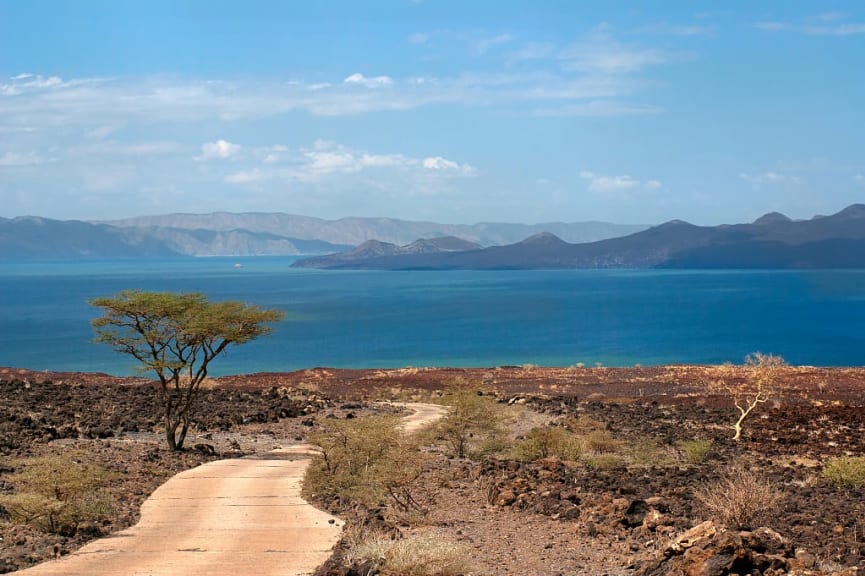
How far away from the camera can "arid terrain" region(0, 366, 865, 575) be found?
37.9 feet

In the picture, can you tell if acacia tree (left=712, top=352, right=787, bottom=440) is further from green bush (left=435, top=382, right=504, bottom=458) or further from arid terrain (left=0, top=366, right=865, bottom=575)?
green bush (left=435, top=382, right=504, bottom=458)

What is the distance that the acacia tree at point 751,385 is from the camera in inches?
1125

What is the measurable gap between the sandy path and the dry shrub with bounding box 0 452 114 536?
0.73 metres

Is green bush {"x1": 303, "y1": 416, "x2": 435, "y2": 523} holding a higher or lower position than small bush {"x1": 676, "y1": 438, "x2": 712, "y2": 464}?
higher

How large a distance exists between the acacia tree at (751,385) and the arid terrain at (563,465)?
21.1 inches

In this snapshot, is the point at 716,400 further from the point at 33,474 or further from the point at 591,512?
the point at 33,474

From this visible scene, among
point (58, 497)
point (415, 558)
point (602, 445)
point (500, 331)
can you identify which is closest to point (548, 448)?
point (602, 445)

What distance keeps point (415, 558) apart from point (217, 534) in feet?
15.0

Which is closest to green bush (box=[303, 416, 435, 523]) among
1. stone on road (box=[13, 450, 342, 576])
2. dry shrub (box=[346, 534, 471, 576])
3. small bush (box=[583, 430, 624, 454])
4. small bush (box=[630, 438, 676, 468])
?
A: stone on road (box=[13, 450, 342, 576])

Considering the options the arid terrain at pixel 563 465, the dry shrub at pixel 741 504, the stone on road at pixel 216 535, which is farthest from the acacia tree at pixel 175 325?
the dry shrub at pixel 741 504

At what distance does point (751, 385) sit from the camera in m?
44.6

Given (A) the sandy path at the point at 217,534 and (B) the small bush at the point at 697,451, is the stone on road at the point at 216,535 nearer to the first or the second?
(A) the sandy path at the point at 217,534

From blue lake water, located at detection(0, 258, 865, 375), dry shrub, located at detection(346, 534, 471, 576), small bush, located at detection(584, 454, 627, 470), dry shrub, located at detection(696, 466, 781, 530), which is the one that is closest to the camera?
dry shrub, located at detection(346, 534, 471, 576)

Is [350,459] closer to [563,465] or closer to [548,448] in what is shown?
[563,465]
